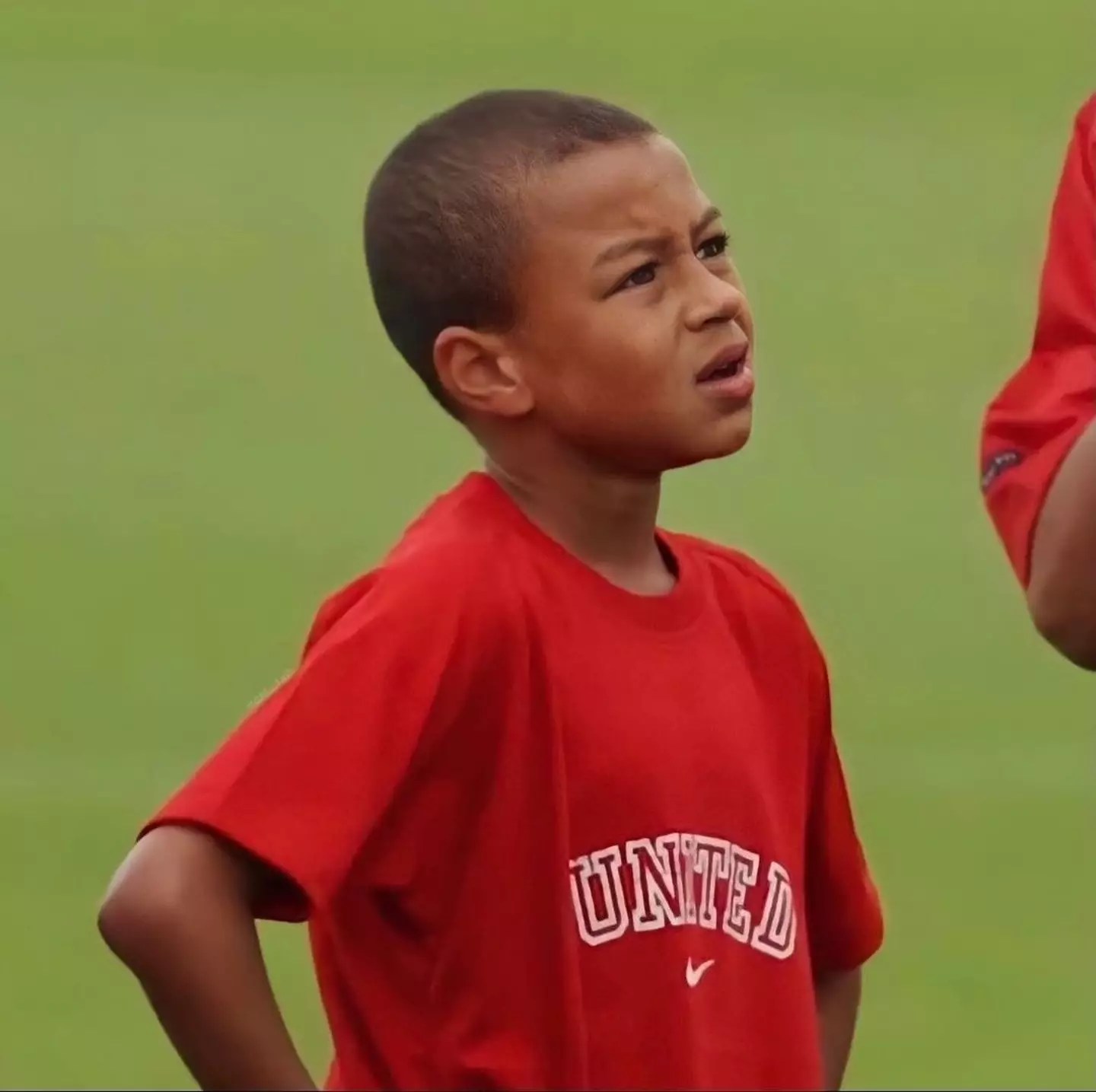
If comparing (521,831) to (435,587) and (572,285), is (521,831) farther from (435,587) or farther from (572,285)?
(572,285)

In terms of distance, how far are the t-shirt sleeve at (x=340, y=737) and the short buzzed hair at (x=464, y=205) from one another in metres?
0.17

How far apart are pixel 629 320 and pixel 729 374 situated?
56mm

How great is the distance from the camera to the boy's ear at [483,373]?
3.46 feet

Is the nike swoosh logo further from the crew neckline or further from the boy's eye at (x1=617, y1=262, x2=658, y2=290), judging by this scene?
the boy's eye at (x1=617, y1=262, x2=658, y2=290)

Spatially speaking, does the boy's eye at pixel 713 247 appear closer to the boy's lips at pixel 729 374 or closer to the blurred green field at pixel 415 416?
the boy's lips at pixel 729 374

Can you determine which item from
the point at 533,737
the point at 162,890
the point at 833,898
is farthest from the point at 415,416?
the point at 162,890

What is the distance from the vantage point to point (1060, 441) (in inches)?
44.1

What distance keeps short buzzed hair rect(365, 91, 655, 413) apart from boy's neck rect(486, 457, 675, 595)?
0.22 feet

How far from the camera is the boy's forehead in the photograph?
104cm

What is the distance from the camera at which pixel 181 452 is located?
1.91 metres

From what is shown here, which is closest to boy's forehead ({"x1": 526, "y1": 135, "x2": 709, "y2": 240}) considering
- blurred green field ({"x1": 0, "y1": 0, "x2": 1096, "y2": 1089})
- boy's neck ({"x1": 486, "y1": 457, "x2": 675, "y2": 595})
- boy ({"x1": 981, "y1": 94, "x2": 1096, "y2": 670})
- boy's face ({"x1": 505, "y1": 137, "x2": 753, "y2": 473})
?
boy's face ({"x1": 505, "y1": 137, "x2": 753, "y2": 473})

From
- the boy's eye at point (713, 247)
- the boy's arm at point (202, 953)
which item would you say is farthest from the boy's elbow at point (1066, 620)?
the boy's arm at point (202, 953)

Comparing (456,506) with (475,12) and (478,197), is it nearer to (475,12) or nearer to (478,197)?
(478,197)

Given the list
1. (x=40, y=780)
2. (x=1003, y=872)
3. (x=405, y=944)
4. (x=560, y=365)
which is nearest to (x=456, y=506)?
(x=560, y=365)
